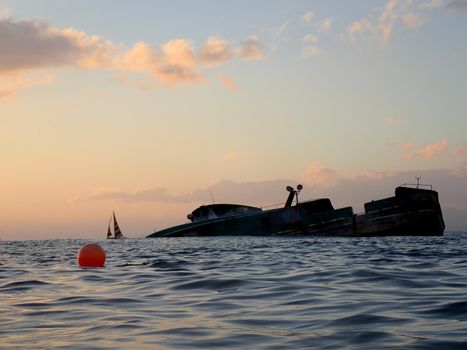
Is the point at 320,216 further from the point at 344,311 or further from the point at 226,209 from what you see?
the point at 344,311

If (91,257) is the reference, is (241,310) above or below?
below

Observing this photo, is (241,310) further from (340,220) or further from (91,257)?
(340,220)

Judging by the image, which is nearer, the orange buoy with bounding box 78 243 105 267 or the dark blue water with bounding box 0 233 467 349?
the dark blue water with bounding box 0 233 467 349

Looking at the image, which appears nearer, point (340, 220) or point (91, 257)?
point (91, 257)

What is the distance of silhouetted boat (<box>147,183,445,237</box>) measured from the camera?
2160 inches

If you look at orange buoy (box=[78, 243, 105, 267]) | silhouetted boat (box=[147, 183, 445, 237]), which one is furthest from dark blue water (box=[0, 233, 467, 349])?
silhouetted boat (box=[147, 183, 445, 237])

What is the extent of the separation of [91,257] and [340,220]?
4132cm

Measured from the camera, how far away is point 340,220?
5791 centimetres

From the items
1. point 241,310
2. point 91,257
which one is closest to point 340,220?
point 91,257

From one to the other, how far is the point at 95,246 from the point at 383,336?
1464cm

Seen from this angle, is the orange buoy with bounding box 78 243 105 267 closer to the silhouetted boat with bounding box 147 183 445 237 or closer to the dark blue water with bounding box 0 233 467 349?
the dark blue water with bounding box 0 233 467 349

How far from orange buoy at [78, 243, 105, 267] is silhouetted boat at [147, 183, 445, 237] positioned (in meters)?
39.6

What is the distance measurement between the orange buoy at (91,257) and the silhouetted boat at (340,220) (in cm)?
3957

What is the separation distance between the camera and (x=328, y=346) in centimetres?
652
